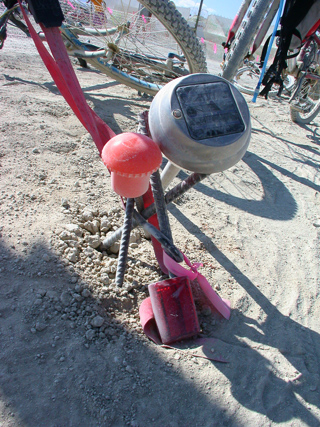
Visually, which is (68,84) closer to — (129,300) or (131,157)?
(131,157)

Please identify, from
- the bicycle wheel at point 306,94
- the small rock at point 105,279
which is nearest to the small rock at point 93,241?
the small rock at point 105,279

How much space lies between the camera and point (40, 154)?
9.05ft

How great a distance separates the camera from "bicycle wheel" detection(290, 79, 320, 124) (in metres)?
5.40

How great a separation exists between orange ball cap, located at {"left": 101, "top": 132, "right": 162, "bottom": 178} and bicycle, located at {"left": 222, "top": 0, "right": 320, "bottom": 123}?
240 cm

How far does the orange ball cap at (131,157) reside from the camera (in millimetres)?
1234

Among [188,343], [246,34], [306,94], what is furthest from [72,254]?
[306,94]

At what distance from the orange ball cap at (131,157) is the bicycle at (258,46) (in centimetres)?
240

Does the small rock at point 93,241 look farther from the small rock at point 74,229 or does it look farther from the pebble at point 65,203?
the pebble at point 65,203

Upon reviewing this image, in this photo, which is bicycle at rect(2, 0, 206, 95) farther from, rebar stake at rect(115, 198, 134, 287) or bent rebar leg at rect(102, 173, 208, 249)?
rebar stake at rect(115, 198, 134, 287)

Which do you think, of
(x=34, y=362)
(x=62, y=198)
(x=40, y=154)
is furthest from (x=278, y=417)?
(x=40, y=154)

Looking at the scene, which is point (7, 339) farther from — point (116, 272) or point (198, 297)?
point (198, 297)

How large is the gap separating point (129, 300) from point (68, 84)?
4.46 ft

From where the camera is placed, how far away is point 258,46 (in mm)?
3445

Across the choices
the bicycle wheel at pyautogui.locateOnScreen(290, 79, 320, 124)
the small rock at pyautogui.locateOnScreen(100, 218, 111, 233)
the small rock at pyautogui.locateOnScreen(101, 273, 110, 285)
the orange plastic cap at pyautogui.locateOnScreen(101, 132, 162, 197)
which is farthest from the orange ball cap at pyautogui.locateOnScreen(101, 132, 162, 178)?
the bicycle wheel at pyautogui.locateOnScreen(290, 79, 320, 124)
